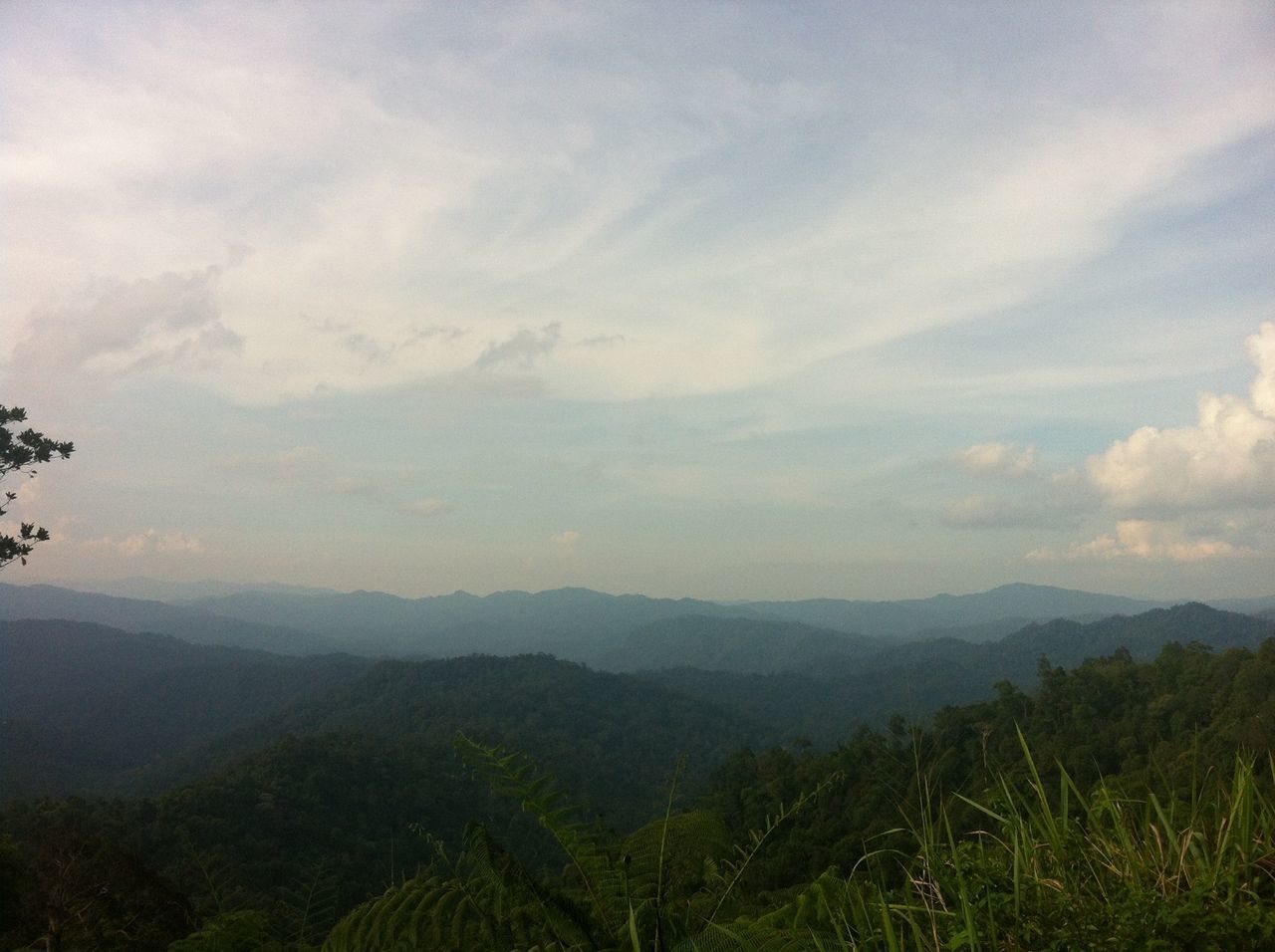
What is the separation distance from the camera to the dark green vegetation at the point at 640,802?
2379 mm

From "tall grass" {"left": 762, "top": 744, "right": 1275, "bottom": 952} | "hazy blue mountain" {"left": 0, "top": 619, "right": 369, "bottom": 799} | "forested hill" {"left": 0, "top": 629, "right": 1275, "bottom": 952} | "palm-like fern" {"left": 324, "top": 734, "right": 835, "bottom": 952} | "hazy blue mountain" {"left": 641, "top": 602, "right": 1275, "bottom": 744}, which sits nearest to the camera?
"tall grass" {"left": 762, "top": 744, "right": 1275, "bottom": 952}

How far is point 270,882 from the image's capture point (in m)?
34.6

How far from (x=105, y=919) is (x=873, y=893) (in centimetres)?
570

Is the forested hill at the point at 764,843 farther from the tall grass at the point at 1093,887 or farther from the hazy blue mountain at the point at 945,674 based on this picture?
the hazy blue mountain at the point at 945,674

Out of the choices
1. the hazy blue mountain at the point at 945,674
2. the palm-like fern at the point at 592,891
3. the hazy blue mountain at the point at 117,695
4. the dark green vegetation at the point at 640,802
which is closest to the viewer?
the dark green vegetation at the point at 640,802

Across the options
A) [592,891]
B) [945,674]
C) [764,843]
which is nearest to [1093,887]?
[764,843]

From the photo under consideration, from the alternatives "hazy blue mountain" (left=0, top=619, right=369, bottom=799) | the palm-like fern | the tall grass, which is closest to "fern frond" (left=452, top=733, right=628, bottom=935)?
the palm-like fern

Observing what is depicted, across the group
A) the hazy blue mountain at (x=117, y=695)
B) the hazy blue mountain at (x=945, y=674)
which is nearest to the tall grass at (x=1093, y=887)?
the hazy blue mountain at (x=117, y=695)

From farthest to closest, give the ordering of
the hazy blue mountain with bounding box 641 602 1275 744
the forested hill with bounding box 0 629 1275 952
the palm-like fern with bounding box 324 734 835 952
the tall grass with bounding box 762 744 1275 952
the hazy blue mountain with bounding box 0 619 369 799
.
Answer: the hazy blue mountain with bounding box 641 602 1275 744 → the hazy blue mountain with bounding box 0 619 369 799 → the palm-like fern with bounding box 324 734 835 952 → the forested hill with bounding box 0 629 1275 952 → the tall grass with bounding box 762 744 1275 952

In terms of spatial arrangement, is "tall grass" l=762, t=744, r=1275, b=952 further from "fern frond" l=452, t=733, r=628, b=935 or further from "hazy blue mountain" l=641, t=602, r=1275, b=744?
"hazy blue mountain" l=641, t=602, r=1275, b=744

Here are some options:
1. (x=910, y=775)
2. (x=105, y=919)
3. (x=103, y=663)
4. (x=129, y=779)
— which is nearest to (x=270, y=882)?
(x=105, y=919)

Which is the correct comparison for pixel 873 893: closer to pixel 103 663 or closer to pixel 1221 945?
pixel 1221 945

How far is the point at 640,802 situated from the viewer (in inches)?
2221

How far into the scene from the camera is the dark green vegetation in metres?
2.38
